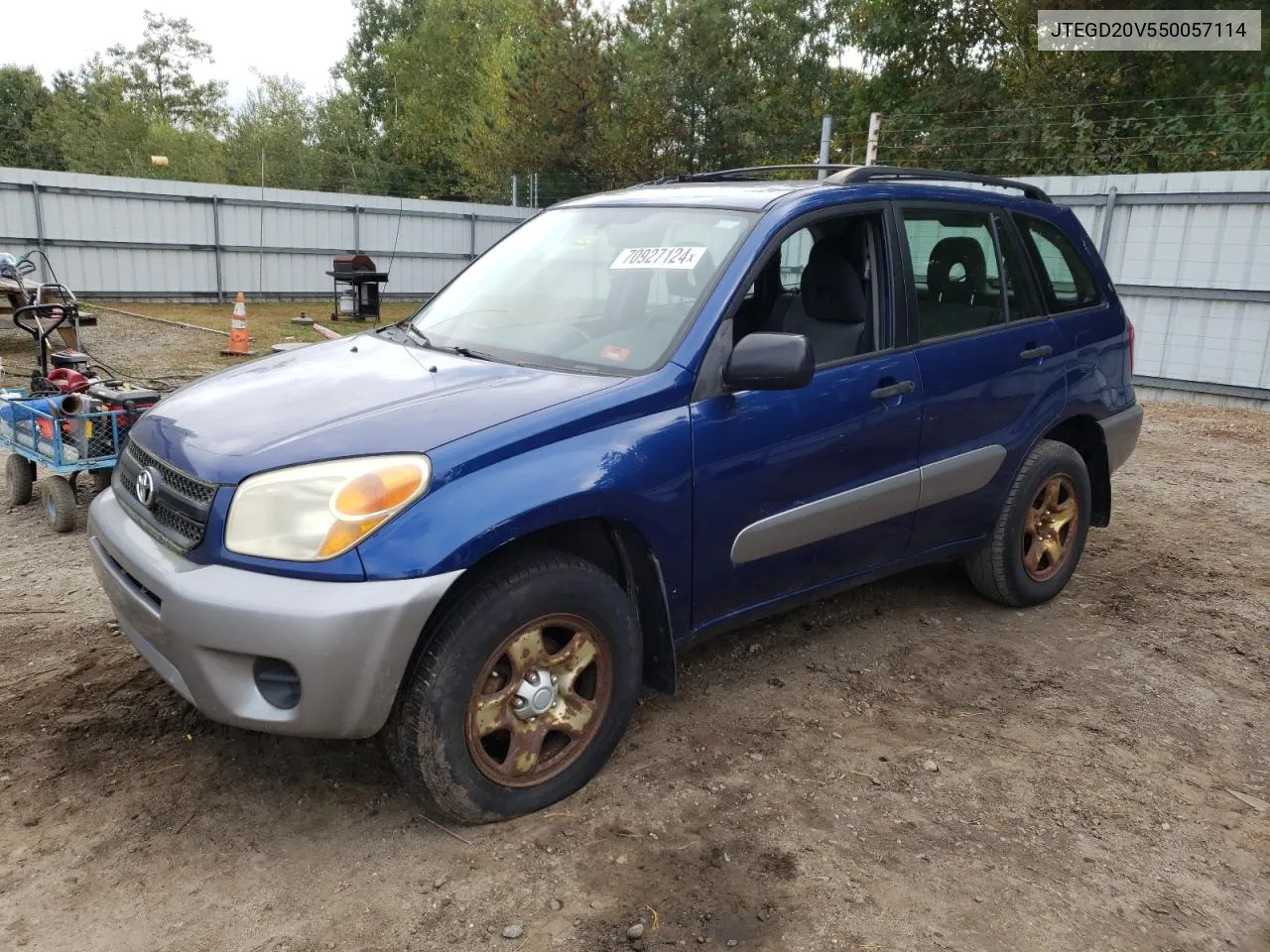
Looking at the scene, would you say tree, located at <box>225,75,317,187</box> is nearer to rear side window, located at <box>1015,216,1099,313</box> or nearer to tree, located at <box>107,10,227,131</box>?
tree, located at <box>107,10,227,131</box>

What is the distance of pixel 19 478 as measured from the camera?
588 centimetres

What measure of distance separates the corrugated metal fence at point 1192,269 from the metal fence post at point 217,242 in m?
14.9

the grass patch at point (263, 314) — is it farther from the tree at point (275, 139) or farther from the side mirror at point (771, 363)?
the tree at point (275, 139)

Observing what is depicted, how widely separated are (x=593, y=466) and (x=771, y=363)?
637 millimetres

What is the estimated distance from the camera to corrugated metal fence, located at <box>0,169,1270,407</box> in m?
10.5

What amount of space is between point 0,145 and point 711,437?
6053 cm

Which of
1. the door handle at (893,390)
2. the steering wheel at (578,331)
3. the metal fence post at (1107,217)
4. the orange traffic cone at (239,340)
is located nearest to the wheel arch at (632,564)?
the steering wheel at (578,331)

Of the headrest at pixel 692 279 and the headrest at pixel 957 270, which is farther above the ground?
the headrest at pixel 957 270

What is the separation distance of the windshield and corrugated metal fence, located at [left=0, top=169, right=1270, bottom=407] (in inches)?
363

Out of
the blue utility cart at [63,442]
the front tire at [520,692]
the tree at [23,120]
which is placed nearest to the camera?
the front tire at [520,692]

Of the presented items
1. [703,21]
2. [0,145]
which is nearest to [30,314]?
[703,21]

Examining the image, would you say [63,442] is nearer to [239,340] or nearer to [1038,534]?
[1038,534]

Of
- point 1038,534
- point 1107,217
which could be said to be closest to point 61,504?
point 1038,534

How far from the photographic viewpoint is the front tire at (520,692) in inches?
101
